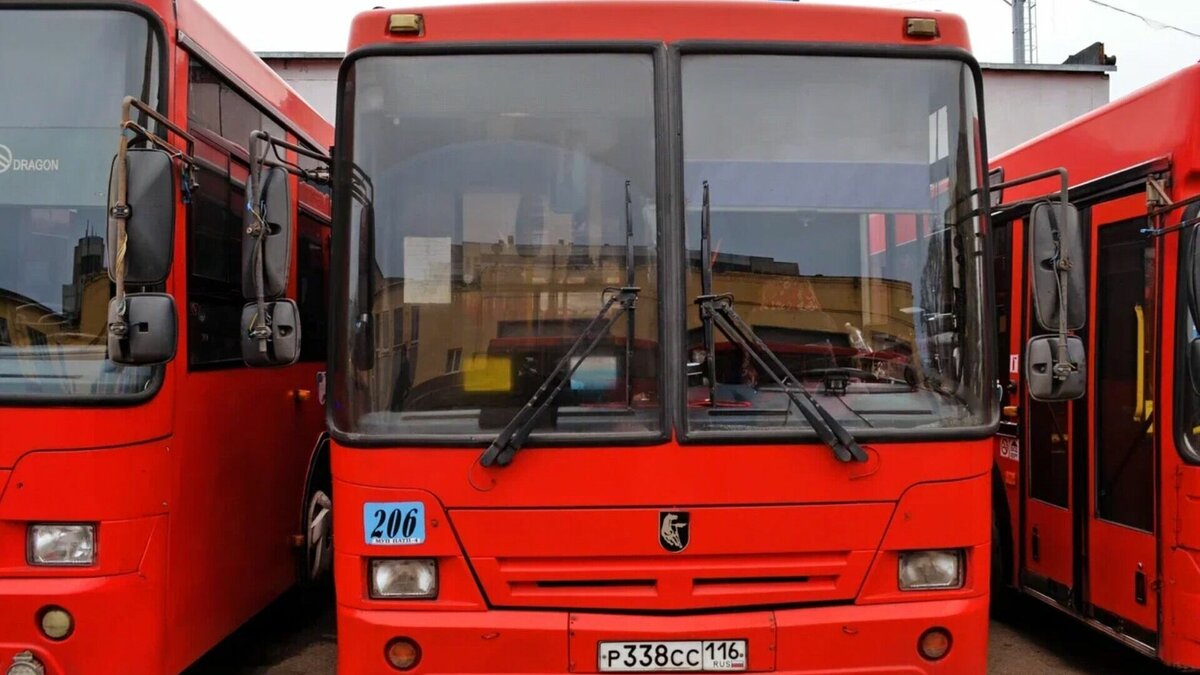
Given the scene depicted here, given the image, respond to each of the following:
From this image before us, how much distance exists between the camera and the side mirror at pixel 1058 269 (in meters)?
3.61

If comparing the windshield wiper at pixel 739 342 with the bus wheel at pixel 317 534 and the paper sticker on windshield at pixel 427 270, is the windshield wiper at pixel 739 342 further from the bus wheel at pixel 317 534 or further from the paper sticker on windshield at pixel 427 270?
the bus wheel at pixel 317 534

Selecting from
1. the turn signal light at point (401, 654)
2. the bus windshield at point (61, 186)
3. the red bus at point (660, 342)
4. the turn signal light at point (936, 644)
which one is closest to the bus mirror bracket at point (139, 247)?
the bus windshield at point (61, 186)

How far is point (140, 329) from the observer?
3469mm

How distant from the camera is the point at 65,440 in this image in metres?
3.72

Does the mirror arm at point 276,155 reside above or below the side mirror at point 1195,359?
above

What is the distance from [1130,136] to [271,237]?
4.00 metres

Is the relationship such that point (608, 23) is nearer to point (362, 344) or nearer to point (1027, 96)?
point (362, 344)

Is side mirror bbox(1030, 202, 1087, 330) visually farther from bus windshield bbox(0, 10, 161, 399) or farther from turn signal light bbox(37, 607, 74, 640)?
turn signal light bbox(37, 607, 74, 640)

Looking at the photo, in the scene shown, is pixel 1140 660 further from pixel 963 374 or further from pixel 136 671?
pixel 136 671

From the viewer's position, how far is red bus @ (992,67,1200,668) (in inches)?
175

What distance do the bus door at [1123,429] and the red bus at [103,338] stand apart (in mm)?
3848

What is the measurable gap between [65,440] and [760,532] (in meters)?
2.54

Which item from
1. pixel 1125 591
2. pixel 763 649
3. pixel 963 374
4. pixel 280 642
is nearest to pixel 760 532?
pixel 763 649

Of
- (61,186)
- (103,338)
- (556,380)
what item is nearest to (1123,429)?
(556,380)
